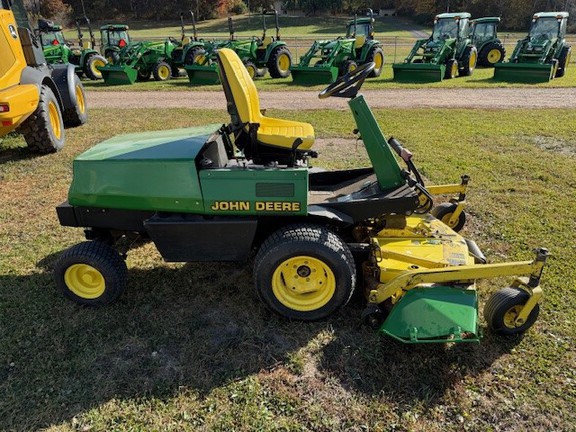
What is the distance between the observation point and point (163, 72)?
14.3 meters

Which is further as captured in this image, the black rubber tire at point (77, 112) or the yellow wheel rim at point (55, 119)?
the black rubber tire at point (77, 112)

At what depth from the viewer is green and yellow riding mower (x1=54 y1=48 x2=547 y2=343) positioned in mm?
2668

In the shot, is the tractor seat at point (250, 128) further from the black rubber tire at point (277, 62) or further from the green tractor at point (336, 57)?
the black rubber tire at point (277, 62)

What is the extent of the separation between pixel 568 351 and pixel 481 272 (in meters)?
0.70

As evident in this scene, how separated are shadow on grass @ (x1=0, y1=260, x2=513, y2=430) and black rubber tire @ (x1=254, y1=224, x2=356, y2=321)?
0.41 feet

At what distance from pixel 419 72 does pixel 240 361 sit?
479 inches

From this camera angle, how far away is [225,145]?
11.6 ft

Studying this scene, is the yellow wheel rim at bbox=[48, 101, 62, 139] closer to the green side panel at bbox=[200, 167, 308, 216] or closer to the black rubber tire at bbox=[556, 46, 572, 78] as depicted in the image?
the green side panel at bbox=[200, 167, 308, 216]

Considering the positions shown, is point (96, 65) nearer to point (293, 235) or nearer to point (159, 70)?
point (159, 70)

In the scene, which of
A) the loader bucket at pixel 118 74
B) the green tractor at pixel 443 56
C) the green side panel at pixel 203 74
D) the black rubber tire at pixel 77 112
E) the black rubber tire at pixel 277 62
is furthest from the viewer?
the black rubber tire at pixel 277 62

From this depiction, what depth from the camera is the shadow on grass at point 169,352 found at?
2.44 metres

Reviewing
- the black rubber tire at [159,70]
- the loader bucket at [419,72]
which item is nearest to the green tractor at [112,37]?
the black rubber tire at [159,70]

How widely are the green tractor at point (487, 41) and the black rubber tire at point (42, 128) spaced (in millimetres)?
14369

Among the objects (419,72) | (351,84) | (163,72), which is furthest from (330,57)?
(351,84)
